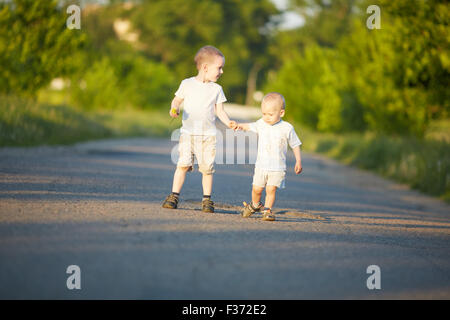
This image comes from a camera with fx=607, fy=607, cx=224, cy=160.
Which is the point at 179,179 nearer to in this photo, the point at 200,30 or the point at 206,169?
the point at 206,169

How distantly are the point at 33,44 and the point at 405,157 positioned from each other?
11942 mm

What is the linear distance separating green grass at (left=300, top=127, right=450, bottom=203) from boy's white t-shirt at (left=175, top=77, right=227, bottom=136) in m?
6.16

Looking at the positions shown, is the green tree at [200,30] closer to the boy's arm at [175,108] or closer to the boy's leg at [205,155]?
the boy's arm at [175,108]

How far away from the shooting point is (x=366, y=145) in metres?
17.5

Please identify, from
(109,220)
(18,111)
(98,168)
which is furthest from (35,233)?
(18,111)

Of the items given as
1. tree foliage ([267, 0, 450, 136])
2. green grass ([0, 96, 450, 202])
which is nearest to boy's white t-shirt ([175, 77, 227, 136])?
green grass ([0, 96, 450, 202])

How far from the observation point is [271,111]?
20.5ft

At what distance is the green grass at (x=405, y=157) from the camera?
12.0m

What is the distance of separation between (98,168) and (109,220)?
16.7ft

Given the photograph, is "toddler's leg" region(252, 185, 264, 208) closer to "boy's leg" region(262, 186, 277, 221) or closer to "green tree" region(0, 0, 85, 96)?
"boy's leg" region(262, 186, 277, 221)

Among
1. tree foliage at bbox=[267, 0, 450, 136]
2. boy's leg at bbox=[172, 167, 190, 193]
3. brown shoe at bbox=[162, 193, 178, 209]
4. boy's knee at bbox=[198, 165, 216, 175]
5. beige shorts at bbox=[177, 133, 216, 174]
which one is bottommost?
brown shoe at bbox=[162, 193, 178, 209]

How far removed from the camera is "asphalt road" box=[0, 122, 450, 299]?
3.54 m

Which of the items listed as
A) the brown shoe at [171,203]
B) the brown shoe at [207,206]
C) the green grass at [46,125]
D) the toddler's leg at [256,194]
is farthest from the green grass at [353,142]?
the brown shoe at [171,203]

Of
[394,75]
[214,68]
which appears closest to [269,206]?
[214,68]
